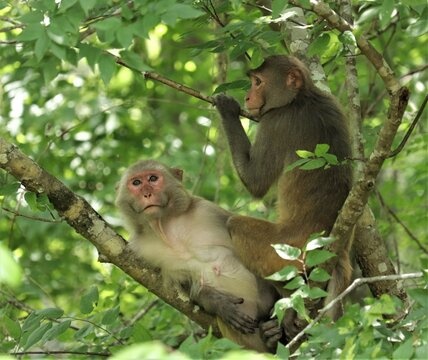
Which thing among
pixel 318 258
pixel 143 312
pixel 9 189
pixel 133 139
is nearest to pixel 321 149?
pixel 318 258

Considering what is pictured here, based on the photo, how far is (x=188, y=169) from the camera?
10750mm

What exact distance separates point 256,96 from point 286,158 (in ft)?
2.31

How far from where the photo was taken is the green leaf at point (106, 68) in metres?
4.62

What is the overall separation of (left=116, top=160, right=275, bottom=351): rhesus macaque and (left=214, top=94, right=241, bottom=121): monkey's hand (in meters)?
0.72

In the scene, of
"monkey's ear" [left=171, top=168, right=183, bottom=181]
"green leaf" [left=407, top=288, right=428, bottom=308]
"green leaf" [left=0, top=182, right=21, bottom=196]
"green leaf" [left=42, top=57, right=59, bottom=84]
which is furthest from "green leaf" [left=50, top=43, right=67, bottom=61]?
"monkey's ear" [left=171, top=168, right=183, bottom=181]

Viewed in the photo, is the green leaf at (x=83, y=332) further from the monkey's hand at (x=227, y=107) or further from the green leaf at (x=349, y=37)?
the green leaf at (x=349, y=37)

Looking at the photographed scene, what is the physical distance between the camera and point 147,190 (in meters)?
6.90

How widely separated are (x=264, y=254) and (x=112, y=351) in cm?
139

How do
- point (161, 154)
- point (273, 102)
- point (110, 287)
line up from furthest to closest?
1. point (161, 154)
2. point (110, 287)
3. point (273, 102)

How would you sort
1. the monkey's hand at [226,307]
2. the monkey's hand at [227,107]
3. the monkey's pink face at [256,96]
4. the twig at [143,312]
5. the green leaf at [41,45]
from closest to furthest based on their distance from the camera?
the green leaf at [41,45] → the monkey's hand at [226,307] → the monkey's hand at [227,107] → the monkey's pink face at [256,96] → the twig at [143,312]

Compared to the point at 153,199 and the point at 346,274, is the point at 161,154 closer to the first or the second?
the point at 153,199

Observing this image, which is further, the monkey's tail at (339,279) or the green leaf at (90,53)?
the monkey's tail at (339,279)

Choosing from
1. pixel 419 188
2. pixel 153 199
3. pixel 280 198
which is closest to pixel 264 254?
pixel 280 198

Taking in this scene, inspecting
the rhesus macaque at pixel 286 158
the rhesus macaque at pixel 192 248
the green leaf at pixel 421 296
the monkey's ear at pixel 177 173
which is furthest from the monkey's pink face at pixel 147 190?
the green leaf at pixel 421 296
